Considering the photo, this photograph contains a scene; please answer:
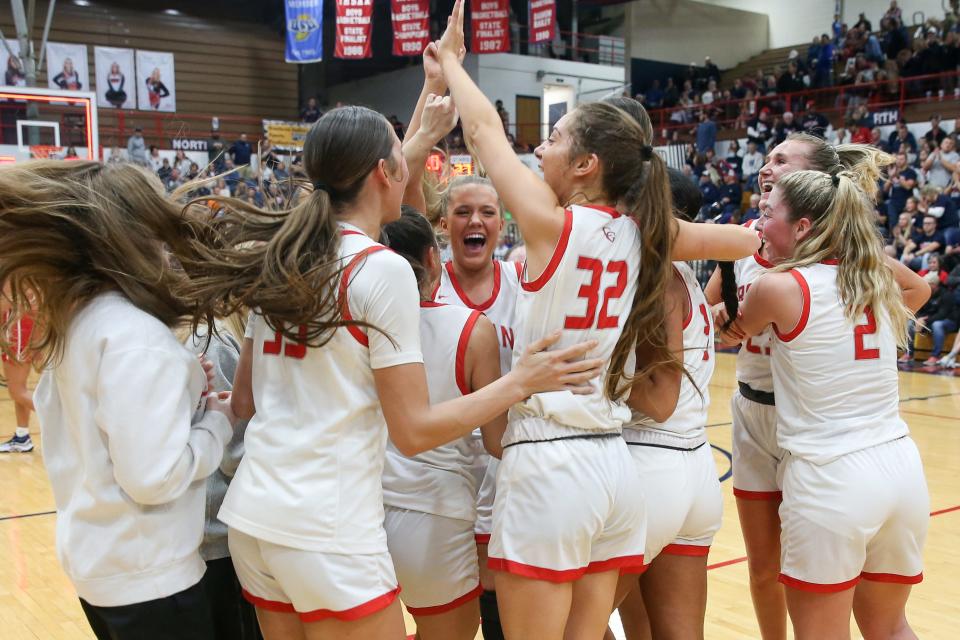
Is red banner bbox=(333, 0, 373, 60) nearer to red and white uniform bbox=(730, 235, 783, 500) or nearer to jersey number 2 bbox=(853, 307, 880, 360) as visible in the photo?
red and white uniform bbox=(730, 235, 783, 500)

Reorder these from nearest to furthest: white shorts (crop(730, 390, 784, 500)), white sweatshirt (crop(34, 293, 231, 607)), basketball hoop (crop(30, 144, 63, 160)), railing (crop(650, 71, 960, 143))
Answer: white sweatshirt (crop(34, 293, 231, 607)) < white shorts (crop(730, 390, 784, 500)) < basketball hoop (crop(30, 144, 63, 160)) < railing (crop(650, 71, 960, 143))

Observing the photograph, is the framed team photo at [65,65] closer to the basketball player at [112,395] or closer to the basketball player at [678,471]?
the basketball player at [112,395]

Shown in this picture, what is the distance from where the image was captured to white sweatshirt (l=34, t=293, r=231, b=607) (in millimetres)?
1952

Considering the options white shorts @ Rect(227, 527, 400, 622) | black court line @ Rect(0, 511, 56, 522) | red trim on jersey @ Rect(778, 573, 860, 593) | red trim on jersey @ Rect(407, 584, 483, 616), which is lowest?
black court line @ Rect(0, 511, 56, 522)

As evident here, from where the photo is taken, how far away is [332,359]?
6.63 ft

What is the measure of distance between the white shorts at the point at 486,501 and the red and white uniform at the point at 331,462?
25.6 inches

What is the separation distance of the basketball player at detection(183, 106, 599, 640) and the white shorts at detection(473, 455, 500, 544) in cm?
65

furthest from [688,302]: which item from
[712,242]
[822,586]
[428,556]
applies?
[428,556]

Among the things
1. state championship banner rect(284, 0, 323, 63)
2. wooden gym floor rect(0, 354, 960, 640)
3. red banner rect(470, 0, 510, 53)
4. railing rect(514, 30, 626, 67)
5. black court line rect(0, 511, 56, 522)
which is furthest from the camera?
railing rect(514, 30, 626, 67)

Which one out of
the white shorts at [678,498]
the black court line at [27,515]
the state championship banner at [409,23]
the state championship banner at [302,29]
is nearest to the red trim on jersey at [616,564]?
the white shorts at [678,498]

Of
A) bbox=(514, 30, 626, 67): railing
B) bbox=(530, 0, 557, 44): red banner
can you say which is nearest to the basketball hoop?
bbox=(530, 0, 557, 44): red banner

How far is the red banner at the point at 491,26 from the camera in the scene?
64.6 ft

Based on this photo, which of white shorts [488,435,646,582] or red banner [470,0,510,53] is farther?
red banner [470,0,510,53]

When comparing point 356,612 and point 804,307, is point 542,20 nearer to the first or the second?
point 804,307
